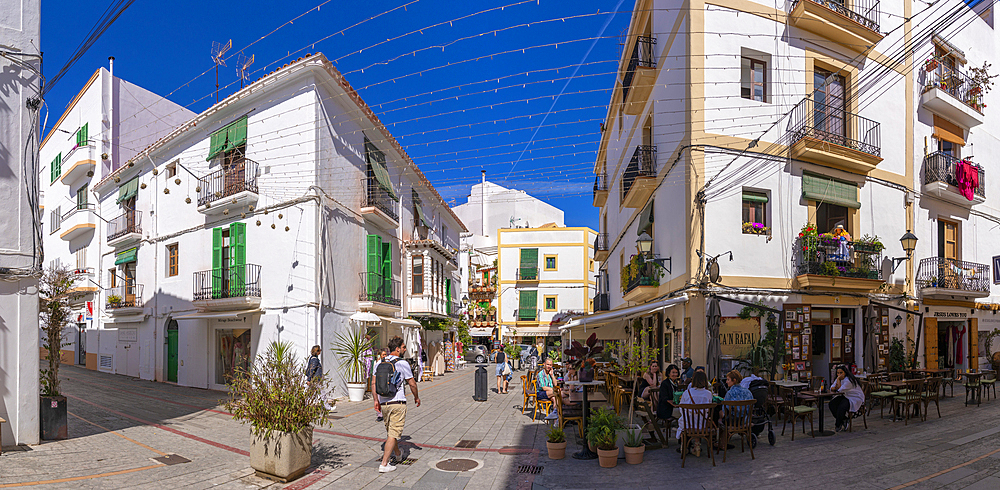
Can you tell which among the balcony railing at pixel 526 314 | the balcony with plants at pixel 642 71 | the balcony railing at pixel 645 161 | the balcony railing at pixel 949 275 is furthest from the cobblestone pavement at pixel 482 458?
the balcony railing at pixel 526 314

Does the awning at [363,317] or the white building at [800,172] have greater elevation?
the white building at [800,172]

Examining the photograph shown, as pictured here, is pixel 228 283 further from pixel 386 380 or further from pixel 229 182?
pixel 386 380

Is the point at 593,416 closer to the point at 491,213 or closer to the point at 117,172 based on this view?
the point at 117,172

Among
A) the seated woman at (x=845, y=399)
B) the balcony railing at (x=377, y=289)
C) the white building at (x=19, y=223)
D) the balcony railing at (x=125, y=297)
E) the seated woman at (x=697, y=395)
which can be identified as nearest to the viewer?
the seated woman at (x=697, y=395)

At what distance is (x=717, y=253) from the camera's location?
1177 centimetres

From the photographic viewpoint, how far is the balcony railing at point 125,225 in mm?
20594

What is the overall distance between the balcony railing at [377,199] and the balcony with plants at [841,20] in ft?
41.4

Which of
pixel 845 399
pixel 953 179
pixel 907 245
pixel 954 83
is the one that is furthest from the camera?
pixel 954 83

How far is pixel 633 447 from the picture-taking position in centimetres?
750

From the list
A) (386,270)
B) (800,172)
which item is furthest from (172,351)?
(800,172)

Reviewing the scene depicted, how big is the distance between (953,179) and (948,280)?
9.52 ft

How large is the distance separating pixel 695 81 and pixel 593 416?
309 inches

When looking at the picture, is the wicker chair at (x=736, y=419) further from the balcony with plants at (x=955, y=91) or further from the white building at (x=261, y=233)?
the balcony with plants at (x=955, y=91)

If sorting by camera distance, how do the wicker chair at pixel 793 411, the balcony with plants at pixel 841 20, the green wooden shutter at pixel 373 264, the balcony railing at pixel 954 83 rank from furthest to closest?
the green wooden shutter at pixel 373 264 < the balcony railing at pixel 954 83 < the balcony with plants at pixel 841 20 < the wicker chair at pixel 793 411
